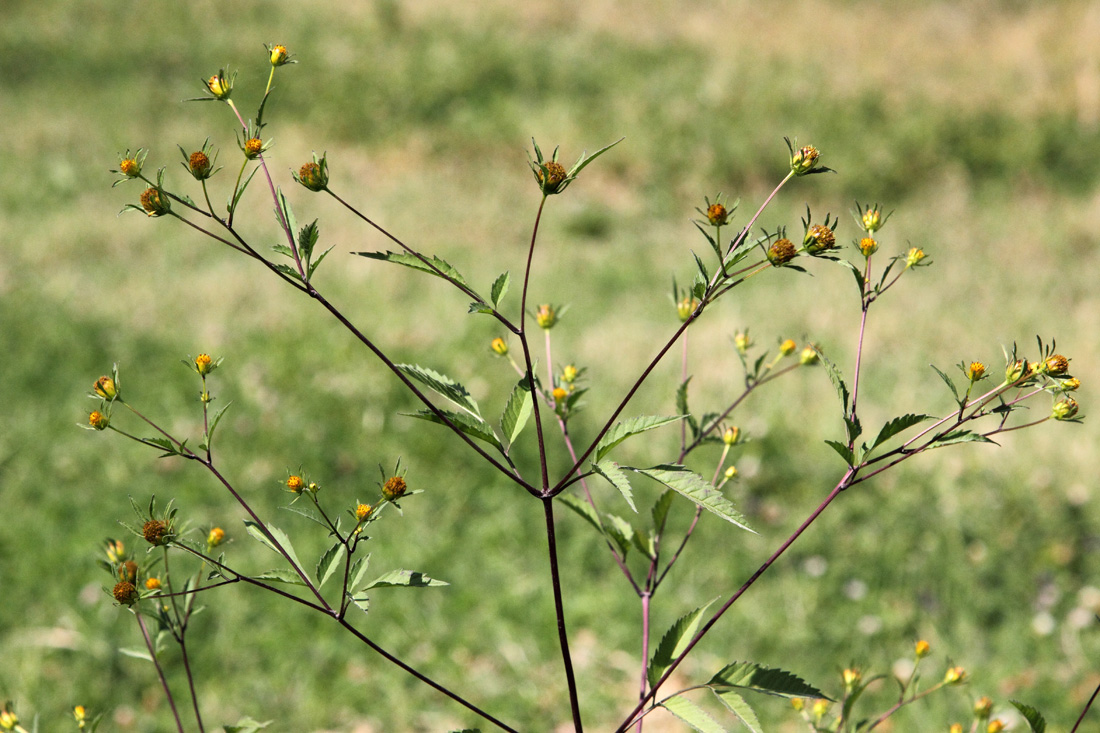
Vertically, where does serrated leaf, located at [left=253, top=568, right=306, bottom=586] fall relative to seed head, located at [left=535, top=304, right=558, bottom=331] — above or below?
below

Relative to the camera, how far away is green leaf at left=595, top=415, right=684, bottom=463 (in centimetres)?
73

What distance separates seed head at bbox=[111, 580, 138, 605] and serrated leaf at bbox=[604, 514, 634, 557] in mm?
432

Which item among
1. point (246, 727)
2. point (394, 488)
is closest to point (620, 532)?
point (394, 488)

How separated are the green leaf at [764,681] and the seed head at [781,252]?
336mm

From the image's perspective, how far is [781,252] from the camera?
0.65 meters

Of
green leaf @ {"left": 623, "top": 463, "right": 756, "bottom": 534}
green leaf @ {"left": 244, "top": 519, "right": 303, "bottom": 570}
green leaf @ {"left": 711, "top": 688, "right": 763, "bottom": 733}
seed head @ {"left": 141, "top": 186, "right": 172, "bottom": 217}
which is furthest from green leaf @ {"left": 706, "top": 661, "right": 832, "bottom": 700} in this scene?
seed head @ {"left": 141, "top": 186, "right": 172, "bottom": 217}

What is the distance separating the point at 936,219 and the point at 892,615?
389 centimetres

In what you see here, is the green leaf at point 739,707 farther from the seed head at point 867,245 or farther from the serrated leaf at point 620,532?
the seed head at point 867,245

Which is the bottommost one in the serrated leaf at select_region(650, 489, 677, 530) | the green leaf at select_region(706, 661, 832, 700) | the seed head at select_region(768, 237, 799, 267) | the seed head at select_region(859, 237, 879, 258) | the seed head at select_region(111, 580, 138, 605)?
the green leaf at select_region(706, 661, 832, 700)

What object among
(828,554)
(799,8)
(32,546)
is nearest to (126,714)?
(32,546)

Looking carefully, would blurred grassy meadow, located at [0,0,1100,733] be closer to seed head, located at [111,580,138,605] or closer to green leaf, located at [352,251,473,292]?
→ green leaf, located at [352,251,473,292]

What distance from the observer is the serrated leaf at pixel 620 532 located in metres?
0.90

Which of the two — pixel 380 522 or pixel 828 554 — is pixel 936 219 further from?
pixel 380 522

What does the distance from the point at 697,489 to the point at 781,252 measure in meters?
0.19
